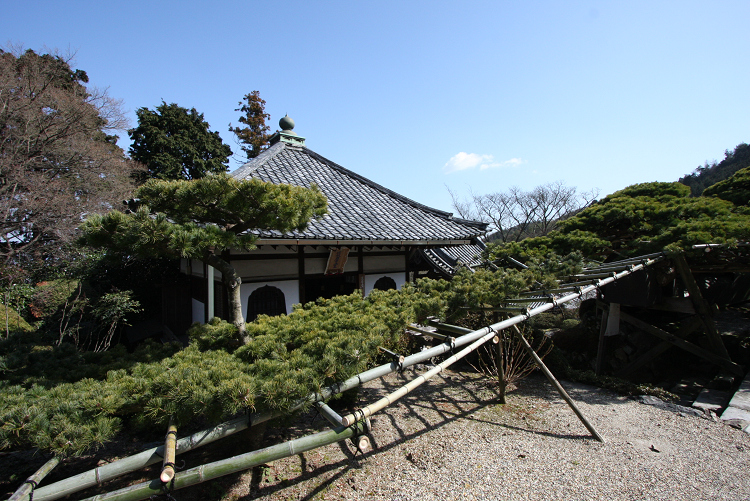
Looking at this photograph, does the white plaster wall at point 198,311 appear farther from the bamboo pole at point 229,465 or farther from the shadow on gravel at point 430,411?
the bamboo pole at point 229,465

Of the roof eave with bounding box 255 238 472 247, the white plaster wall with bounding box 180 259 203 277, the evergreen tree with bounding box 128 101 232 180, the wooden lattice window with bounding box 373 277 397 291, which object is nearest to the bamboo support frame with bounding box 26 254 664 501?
the roof eave with bounding box 255 238 472 247

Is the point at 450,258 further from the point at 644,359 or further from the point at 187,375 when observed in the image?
the point at 187,375

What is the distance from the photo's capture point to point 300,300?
7527mm

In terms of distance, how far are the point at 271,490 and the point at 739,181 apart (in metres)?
14.3

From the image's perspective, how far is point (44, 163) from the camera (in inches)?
590

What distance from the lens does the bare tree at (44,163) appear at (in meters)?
13.3

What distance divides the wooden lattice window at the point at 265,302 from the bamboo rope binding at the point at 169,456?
431 centimetres

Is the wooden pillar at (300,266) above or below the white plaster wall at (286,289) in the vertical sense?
above

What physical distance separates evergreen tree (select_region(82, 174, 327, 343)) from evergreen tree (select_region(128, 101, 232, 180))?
61.1 ft

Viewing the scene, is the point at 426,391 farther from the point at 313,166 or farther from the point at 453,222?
the point at 313,166

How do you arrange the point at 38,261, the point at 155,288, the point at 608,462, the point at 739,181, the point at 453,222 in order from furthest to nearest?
the point at 38,261 → the point at 155,288 → the point at 739,181 → the point at 453,222 → the point at 608,462

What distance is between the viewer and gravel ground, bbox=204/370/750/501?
4.18 m

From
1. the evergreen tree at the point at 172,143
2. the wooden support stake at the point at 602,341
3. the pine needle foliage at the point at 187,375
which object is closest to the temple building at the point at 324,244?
the pine needle foliage at the point at 187,375

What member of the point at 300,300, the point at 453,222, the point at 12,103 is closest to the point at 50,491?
the point at 300,300
